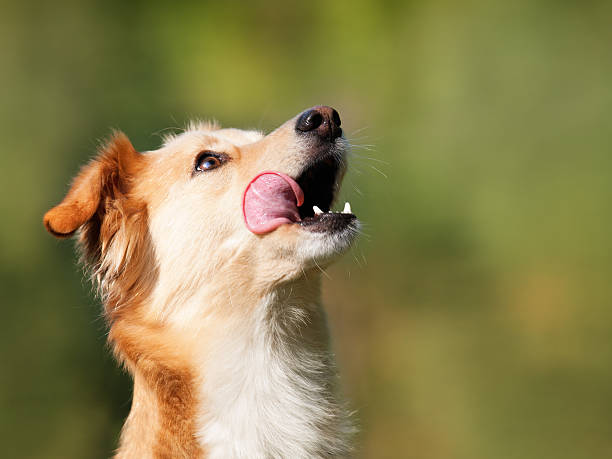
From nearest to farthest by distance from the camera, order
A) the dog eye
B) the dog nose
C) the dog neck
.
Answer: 1. the dog neck
2. the dog nose
3. the dog eye

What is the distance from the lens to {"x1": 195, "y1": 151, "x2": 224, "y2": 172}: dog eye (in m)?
3.02

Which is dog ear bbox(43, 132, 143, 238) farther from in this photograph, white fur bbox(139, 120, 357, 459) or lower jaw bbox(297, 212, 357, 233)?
lower jaw bbox(297, 212, 357, 233)

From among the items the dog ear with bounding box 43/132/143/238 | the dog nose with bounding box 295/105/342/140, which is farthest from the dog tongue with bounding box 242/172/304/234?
the dog ear with bounding box 43/132/143/238

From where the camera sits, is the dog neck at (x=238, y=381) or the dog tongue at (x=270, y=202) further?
the dog tongue at (x=270, y=202)

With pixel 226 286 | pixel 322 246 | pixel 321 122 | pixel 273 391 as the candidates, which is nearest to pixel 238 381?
pixel 273 391

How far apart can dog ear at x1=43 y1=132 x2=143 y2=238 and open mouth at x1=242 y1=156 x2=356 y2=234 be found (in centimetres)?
62

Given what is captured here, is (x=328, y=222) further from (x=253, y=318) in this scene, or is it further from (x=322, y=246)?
(x=253, y=318)

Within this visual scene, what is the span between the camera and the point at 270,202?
2.74 metres

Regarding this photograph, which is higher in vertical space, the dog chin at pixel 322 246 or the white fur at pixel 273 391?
the dog chin at pixel 322 246

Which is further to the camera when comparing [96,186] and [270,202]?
[96,186]

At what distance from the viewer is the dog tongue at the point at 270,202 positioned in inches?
107

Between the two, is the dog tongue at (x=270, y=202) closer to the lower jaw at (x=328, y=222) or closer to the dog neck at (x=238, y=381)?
the lower jaw at (x=328, y=222)

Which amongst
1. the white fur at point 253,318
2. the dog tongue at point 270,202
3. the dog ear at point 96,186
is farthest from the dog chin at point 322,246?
the dog ear at point 96,186

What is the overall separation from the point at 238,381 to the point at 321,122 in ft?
3.58
